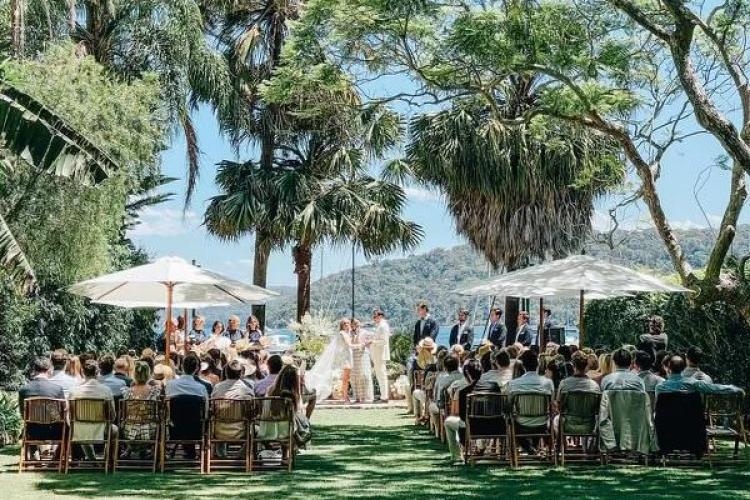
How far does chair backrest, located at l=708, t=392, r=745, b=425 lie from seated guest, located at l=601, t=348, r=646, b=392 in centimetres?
85

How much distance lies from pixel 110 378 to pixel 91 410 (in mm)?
938

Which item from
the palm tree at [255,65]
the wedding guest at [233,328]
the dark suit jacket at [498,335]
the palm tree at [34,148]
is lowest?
the dark suit jacket at [498,335]

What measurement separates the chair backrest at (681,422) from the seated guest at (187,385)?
16.8 feet

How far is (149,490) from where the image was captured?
10.7m

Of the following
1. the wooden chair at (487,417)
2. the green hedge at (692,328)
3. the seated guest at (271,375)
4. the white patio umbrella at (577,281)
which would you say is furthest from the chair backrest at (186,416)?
the green hedge at (692,328)

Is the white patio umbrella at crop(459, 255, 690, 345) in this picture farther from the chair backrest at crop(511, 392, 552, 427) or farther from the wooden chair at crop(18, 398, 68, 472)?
the wooden chair at crop(18, 398, 68, 472)

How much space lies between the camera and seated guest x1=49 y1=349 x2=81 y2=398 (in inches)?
503

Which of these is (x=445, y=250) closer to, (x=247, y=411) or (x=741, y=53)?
(x=741, y=53)

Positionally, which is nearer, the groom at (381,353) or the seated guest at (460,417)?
the seated guest at (460,417)

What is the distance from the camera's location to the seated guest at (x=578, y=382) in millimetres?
12031

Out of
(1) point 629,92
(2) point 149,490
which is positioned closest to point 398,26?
(1) point 629,92

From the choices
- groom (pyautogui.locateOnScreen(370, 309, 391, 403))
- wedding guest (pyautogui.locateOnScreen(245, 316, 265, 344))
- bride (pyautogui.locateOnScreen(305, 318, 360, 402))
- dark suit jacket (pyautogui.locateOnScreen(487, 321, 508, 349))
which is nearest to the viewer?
dark suit jacket (pyautogui.locateOnScreen(487, 321, 508, 349))

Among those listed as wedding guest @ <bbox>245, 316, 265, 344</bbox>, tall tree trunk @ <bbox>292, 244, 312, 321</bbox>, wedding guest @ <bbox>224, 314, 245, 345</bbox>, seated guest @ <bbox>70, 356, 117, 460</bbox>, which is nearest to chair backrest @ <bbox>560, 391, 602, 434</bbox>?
seated guest @ <bbox>70, 356, 117, 460</bbox>

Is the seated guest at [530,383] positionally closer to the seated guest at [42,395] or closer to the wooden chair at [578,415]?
the wooden chair at [578,415]
